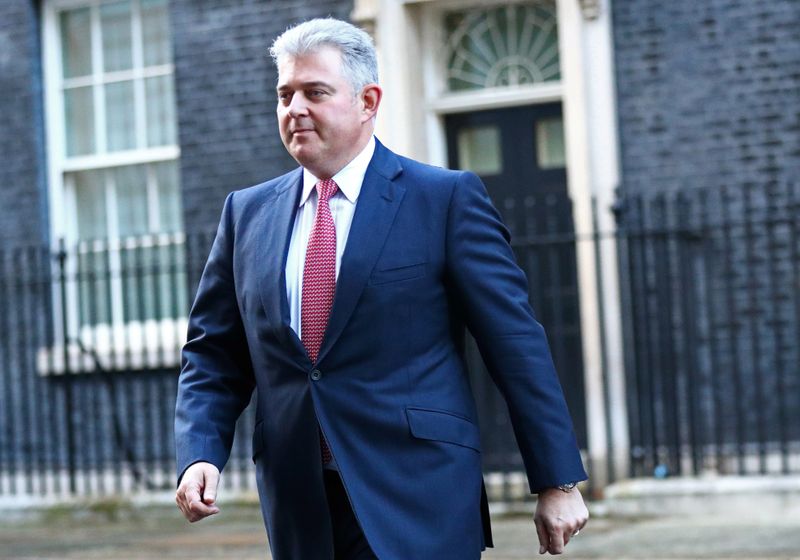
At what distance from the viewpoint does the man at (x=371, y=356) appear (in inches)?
134

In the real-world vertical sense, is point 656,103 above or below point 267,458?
above

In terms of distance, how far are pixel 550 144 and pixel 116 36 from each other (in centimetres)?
344

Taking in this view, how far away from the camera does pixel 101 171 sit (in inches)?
468

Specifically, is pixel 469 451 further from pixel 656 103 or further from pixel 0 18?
pixel 0 18

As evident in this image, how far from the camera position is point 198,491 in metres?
3.41

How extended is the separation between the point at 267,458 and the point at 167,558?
5466 mm

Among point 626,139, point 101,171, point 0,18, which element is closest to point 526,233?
point 626,139

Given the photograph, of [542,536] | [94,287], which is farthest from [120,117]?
[542,536]

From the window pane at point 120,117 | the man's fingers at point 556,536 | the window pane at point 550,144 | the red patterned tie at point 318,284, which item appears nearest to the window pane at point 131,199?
the window pane at point 120,117

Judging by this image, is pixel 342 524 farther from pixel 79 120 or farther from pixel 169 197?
pixel 79 120

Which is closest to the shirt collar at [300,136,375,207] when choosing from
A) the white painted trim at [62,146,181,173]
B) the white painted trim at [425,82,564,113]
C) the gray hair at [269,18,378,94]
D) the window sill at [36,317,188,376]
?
the gray hair at [269,18,378,94]

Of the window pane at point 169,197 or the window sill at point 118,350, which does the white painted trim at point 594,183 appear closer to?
the window sill at point 118,350

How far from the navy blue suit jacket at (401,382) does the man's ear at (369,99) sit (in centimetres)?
13

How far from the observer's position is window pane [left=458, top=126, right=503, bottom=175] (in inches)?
426
